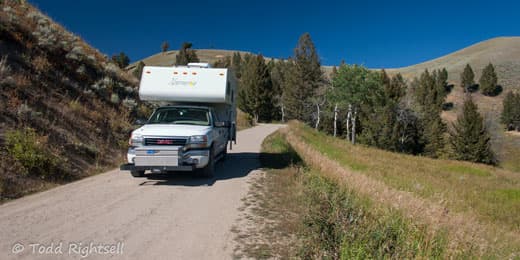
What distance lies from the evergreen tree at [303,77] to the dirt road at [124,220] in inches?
1817

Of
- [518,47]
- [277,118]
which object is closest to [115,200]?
[277,118]

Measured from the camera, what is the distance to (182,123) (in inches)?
357

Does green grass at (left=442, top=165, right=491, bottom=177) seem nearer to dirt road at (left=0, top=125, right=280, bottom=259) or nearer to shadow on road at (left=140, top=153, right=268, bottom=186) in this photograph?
shadow on road at (left=140, top=153, right=268, bottom=186)

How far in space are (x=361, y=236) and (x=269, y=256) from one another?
1.25 m

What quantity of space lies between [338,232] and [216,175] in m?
5.68

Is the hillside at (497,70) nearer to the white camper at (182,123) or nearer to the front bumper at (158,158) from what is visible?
the white camper at (182,123)

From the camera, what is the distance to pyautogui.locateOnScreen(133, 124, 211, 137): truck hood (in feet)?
25.5

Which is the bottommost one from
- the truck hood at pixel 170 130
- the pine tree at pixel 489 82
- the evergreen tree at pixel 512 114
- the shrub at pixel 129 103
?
the truck hood at pixel 170 130

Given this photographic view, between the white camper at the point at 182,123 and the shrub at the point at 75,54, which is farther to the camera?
the shrub at the point at 75,54

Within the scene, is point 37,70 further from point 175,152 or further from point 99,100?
point 175,152

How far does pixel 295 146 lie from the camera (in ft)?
56.7

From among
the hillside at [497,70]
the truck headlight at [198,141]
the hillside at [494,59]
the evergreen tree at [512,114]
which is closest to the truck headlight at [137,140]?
the truck headlight at [198,141]

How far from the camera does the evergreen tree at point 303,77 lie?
2083 inches

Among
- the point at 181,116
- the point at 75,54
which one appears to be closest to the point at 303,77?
the point at 75,54
